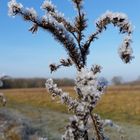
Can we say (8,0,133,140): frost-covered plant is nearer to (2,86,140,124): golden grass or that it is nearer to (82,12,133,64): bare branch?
(82,12,133,64): bare branch

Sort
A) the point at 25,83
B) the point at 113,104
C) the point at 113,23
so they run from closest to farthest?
the point at 113,23 < the point at 113,104 < the point at 25,83

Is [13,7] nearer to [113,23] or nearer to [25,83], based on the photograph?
[113,23]

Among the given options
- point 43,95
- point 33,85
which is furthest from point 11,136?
point 33,85

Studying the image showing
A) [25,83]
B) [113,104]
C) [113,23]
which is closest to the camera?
[113,23]

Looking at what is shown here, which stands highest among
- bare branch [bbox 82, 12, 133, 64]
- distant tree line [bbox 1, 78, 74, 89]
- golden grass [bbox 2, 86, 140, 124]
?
distant tree line [bbox 1, 78, 74, 89]

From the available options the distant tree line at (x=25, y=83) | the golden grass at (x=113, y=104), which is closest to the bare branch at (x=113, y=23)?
the golden grass at (x=113, y=104)

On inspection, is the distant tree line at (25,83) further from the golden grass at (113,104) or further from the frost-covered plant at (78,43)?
the frost-covered plant at (78,43)

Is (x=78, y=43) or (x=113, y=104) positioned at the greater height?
(x=78, y=43)

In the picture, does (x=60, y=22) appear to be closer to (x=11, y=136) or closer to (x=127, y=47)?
(x=127, y=47)

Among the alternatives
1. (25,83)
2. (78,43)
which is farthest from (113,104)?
(78,43)

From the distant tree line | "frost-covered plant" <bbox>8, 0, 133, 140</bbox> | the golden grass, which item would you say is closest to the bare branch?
"frost-covered plant" <bbox>8, 0, 133, 140</bbox>

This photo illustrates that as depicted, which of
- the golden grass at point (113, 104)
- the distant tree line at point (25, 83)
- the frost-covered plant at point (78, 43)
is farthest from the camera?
the distant tree line at point (25, 83)
